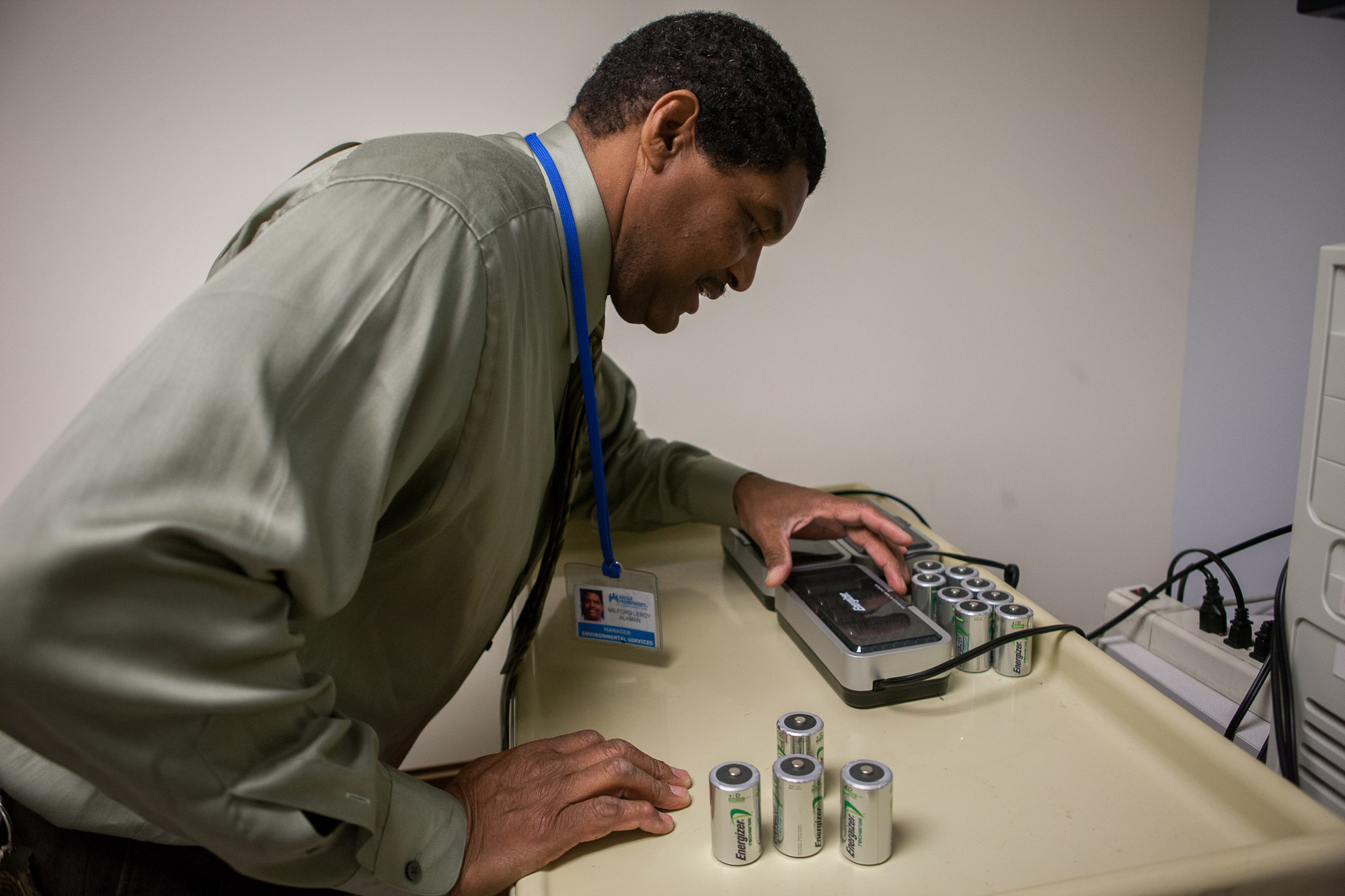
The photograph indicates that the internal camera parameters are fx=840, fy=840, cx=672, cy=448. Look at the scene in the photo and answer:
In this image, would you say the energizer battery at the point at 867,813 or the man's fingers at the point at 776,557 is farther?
the man's fingers at the point at 776,557

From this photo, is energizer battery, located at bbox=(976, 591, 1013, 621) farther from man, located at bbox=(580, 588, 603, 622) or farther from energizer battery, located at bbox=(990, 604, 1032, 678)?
man, located at bbox=(580, 588, 603, 622)

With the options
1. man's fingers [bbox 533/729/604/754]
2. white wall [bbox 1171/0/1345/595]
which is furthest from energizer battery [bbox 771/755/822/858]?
white wall [bbox 1171/0/1345/595]

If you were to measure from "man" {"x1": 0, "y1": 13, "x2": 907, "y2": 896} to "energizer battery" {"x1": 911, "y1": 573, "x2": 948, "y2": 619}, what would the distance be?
0.10 feet

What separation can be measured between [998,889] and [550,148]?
2.37 feet

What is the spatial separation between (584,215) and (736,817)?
1.74 feet

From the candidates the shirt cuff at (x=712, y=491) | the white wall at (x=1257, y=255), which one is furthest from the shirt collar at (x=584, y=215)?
the white wall at (x=1257, y=255)

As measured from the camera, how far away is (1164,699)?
72 centimetres

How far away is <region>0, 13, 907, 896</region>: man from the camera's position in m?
0.45

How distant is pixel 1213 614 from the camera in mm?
977

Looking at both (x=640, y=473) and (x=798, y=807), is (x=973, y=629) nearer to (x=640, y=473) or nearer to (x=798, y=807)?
(x=798, y=807)

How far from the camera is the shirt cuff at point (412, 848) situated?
1.96 feet

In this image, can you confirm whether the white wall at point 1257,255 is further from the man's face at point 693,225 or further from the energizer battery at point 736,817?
the energizer battery at point 736,817

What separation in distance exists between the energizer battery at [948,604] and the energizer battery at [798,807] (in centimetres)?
30

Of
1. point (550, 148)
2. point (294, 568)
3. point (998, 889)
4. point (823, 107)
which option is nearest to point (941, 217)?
point (823, 107)
